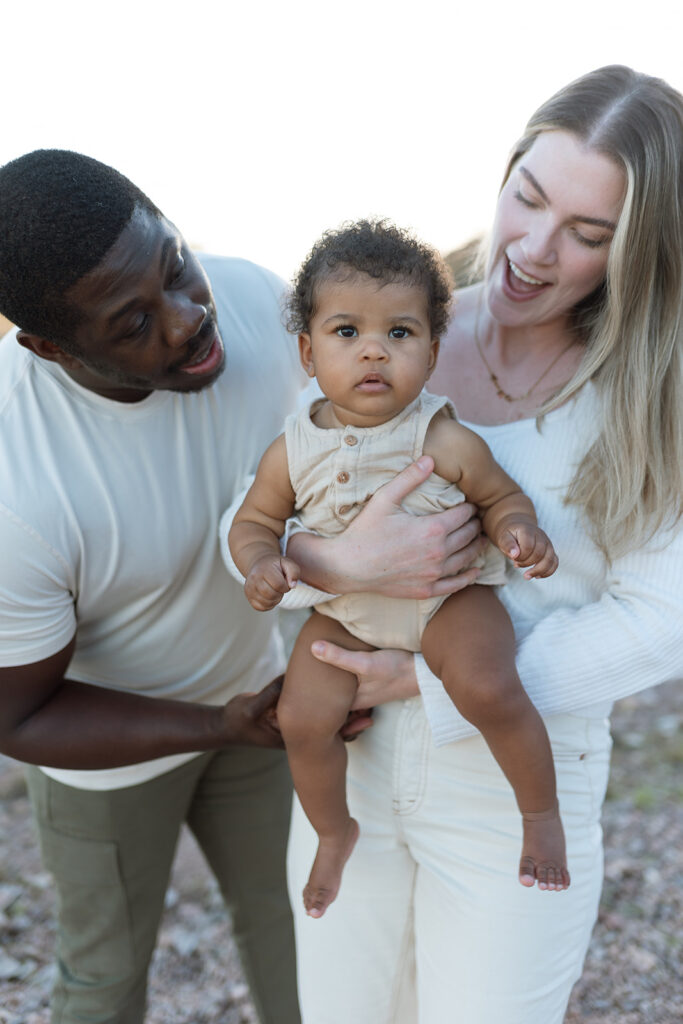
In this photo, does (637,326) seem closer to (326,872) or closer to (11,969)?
(326,872)

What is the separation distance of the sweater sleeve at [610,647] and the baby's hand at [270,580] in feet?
1.45

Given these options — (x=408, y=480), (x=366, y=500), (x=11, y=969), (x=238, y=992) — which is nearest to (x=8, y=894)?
(x=11, y=969)

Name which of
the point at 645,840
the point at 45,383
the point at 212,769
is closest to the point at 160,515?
the point at 45,383

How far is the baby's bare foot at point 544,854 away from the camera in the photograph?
2.10 m

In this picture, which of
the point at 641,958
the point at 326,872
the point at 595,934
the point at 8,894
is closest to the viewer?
the point at 326,872

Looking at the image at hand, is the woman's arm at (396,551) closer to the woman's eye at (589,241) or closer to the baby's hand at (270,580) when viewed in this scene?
the baby's hand at (270,580)

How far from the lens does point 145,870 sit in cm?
293

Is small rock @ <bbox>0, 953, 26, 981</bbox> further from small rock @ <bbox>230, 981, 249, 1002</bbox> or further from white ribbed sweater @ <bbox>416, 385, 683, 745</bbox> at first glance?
white ribbed sweater @ <bbox>416, 385, 683, 745</bbox>

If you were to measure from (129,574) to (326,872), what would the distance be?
93 centimetres

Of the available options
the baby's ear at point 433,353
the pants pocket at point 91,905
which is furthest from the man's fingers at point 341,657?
the pants pocket at point 91,905

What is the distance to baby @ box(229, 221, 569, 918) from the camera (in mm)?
2033

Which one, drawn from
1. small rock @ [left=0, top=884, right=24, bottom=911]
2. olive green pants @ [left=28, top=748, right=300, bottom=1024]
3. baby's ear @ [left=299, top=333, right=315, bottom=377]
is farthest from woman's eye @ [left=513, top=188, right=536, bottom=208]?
small rock @ [left=0, top=884, right=24, bottom=911]

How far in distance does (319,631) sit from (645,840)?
2.86m

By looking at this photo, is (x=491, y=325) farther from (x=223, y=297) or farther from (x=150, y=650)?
(x=150, y=650)
